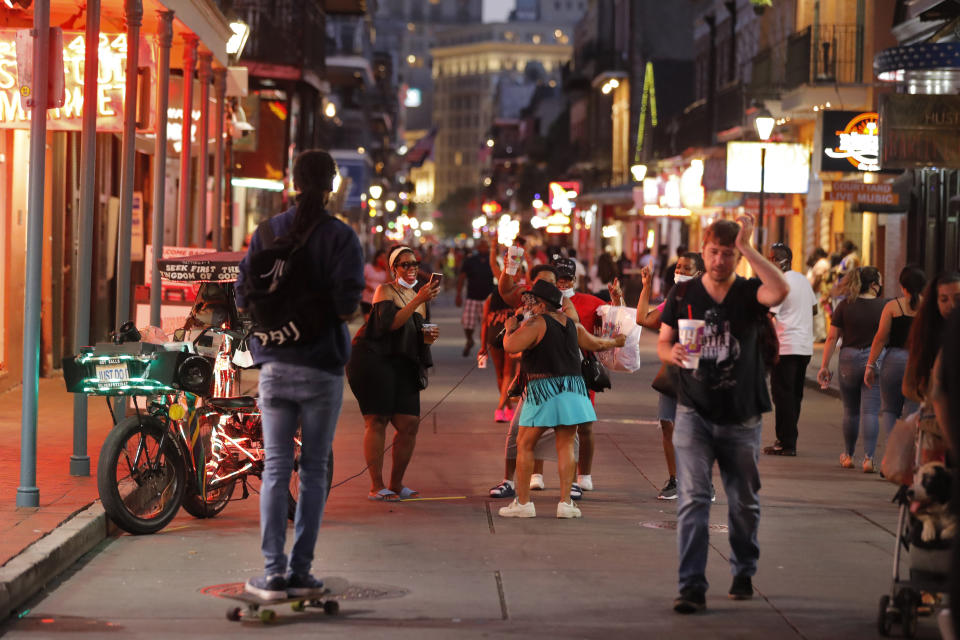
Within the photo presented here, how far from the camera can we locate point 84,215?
10711 millimetres

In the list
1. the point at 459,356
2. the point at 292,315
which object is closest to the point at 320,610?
the point at 292,315

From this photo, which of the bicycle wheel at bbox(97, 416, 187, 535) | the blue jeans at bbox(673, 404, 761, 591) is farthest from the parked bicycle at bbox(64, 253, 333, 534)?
the blue jeans at bbox(673, 404, 761, 591)

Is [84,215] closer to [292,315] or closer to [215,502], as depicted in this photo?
[215,502]

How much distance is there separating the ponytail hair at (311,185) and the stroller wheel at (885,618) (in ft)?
9.65

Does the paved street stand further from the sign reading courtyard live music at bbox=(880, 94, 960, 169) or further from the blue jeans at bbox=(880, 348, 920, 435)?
Answer: the sign reading courtyard live music at bbox=(880, 94, 960, 169)

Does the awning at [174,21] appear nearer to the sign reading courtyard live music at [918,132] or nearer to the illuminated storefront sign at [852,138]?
the sign reading courtyard live music at [918,132]

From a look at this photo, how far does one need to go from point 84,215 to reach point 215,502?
2.10 m

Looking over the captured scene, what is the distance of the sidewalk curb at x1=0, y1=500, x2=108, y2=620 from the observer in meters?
7.42

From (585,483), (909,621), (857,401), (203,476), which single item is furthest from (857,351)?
(909,621)

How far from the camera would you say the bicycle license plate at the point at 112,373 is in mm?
9195

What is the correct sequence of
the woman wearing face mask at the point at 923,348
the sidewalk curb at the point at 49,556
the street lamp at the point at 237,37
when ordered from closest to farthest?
the woman wearing face mask at the point at 923,348 < the sidewalk curb at the point at 49,556 < the street lamp at the point at 237,37

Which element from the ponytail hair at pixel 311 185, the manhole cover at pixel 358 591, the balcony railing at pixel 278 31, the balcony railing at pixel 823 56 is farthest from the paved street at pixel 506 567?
the balcony railing at pixel 278 31

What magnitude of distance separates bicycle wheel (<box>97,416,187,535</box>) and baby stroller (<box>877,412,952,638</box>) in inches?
161

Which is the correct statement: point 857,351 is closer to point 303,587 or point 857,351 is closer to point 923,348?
point 923,348
